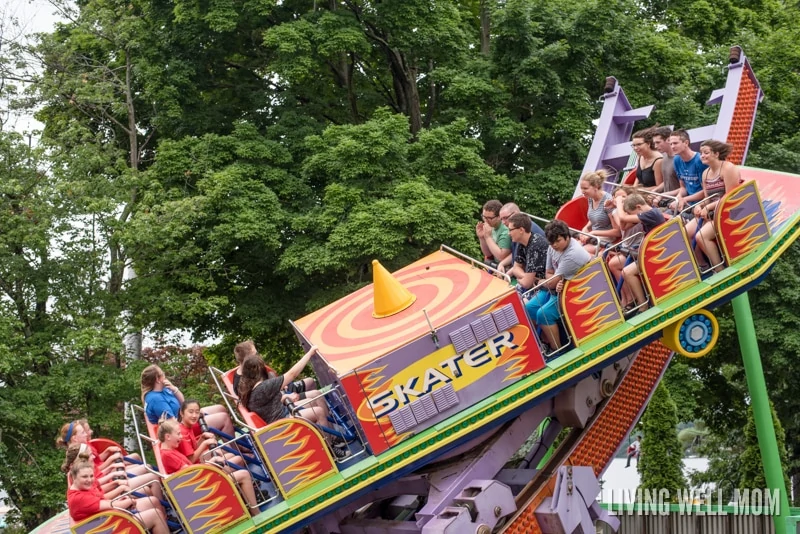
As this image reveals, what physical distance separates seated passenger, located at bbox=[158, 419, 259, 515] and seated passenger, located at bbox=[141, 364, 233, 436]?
75 centimetres

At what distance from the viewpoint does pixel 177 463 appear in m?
8.65

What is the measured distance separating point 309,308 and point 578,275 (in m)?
9.15

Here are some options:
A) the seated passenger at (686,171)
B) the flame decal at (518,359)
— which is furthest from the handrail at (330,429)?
the seated passenger at (686,171)

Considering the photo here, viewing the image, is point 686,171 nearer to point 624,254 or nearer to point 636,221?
point 636,221

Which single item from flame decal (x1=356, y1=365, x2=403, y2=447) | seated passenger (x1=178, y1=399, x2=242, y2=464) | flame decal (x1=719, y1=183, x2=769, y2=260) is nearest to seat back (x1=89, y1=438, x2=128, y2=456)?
seated passenger (x1=178, y1=399, x2=242, y2=464)

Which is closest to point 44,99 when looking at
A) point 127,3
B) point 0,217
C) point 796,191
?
point 0,217

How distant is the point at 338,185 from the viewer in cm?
1727

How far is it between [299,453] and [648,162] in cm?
509

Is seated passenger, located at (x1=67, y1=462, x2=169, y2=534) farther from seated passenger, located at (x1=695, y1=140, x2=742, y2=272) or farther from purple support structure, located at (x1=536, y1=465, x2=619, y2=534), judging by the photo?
seated passenger, located at (x1=695, y1=140, x2=742, y2=272)

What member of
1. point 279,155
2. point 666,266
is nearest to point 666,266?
point 666,266

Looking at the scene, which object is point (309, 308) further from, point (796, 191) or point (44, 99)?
point (796, 191)

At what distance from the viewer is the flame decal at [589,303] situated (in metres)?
9.15

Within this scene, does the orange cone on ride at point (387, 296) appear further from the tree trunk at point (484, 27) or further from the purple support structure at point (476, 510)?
the tree trunk at point (484, 27)

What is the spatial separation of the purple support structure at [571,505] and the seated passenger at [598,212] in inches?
88.5
